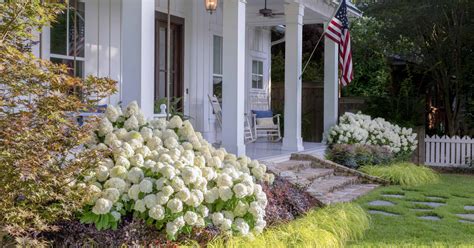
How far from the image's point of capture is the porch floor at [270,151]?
8.91 meters

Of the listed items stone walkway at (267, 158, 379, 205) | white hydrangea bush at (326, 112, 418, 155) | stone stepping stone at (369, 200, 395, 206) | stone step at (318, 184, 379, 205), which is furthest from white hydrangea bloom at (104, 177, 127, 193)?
white hydrangea bush at (326, 112, 418, 155)

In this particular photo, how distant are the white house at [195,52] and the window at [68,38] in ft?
0.04

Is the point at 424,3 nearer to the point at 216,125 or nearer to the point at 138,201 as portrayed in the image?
the point at 216,125

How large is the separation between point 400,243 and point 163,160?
2376mm

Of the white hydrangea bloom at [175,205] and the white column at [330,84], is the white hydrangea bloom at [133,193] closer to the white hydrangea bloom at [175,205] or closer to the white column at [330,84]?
the white hydrangea bloom at [175,205]

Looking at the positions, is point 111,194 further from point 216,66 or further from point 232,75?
point 216,66

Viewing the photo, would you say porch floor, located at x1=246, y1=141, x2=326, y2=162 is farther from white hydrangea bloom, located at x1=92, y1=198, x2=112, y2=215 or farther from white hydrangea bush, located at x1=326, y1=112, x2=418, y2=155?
white hydrangea bloom, located at x1=92, y1=198, x2=112, y2=215

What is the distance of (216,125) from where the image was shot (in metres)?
10.9

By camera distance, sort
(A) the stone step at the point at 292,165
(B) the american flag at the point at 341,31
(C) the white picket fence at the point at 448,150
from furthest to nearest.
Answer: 1. (C) the white picket fence at the point at 448,150
2. (B) the american flag at the point at 341,31
3. (A) the stone step at the point at 292,165

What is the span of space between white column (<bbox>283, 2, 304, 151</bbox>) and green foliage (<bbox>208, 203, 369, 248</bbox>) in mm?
4119

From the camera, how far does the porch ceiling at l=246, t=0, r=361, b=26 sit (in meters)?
11.1

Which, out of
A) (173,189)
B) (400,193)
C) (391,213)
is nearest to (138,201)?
(173,189)

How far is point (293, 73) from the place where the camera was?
10305 millimetres

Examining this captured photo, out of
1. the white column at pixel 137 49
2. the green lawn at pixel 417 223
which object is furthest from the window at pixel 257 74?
the white column at pixel 137 49
